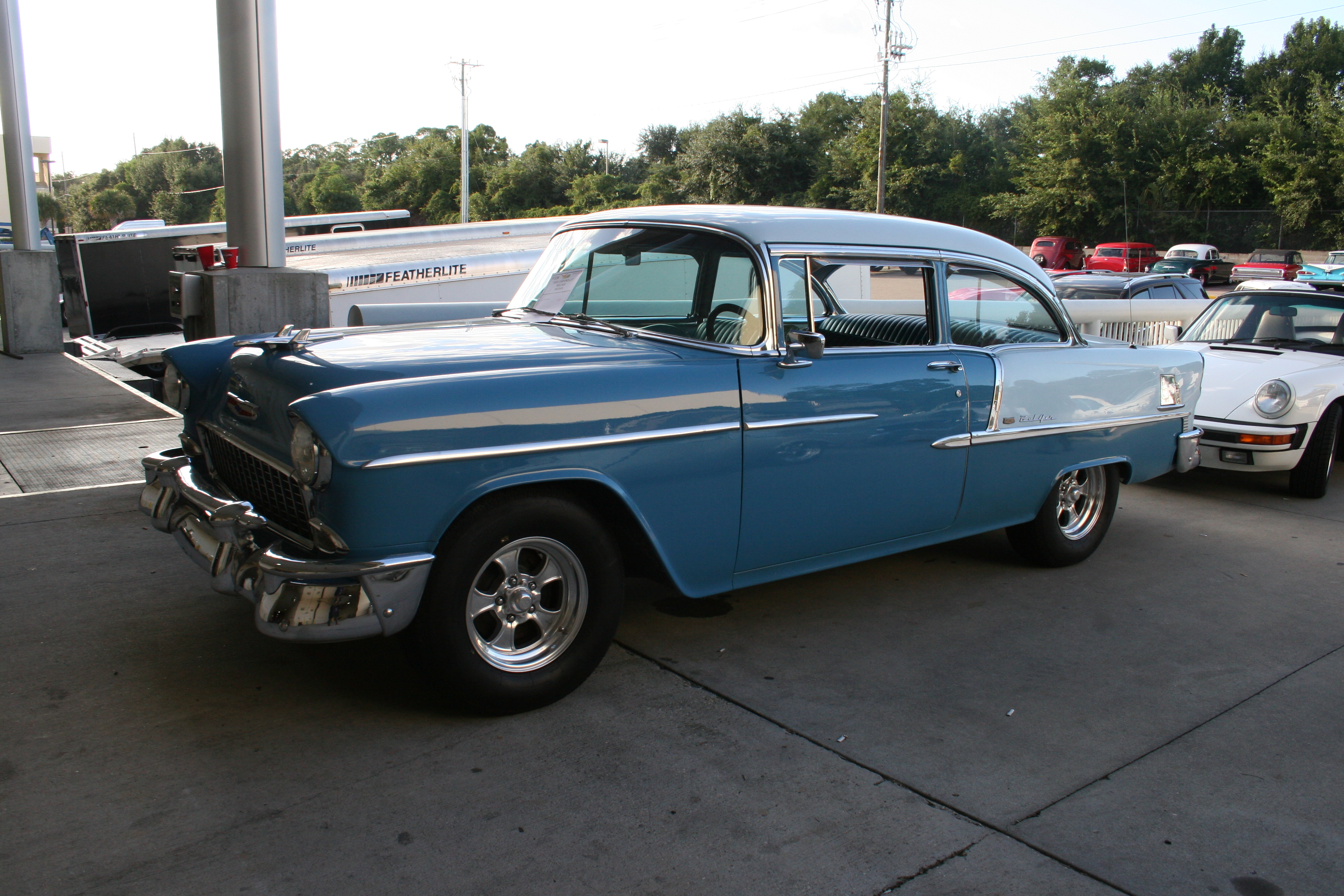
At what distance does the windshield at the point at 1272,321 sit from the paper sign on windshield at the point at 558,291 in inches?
227

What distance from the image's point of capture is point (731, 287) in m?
3.79

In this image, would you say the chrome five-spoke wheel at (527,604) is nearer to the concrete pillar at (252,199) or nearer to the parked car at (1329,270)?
the concrete pillar at (252,199)

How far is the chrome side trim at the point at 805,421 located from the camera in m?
3.52

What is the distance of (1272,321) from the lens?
299 inches

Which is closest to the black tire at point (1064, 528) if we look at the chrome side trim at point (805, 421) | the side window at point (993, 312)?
the side window at point (993, 312)

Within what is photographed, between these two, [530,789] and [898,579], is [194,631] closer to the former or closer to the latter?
[530,789]

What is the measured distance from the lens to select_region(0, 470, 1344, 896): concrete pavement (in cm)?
246

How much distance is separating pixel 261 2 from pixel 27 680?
17.6 feet

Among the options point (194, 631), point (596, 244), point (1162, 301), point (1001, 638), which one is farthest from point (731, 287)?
point (1162, 301)

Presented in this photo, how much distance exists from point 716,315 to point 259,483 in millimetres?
1786

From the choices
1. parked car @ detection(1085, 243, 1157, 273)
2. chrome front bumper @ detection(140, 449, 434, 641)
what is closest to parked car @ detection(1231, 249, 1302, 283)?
parked car @ detection(1085, 243, 1157, 273)

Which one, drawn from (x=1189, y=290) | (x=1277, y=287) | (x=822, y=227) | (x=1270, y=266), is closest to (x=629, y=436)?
(x=822, y=227)

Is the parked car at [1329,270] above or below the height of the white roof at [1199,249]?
below

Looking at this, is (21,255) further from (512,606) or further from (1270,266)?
(1270,266)
